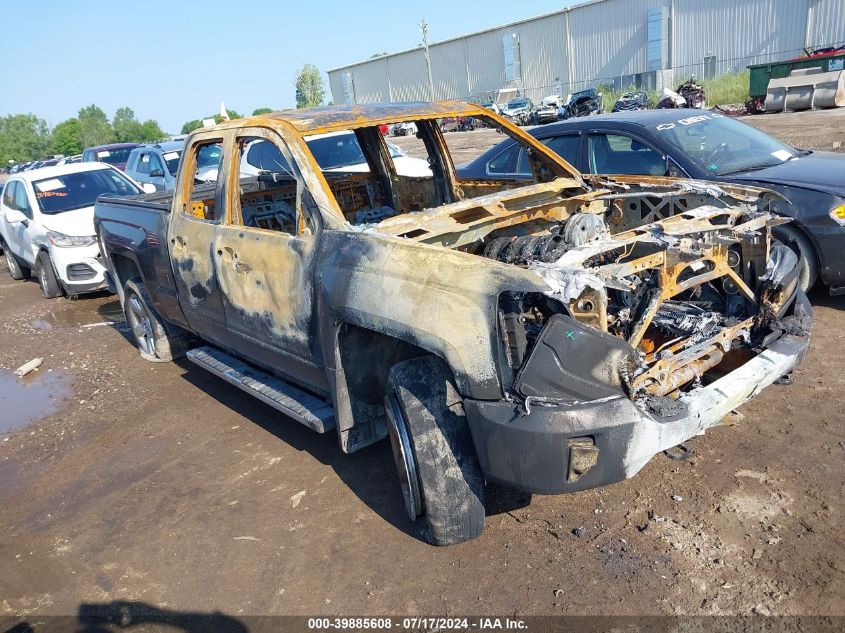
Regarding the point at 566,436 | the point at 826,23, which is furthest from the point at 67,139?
the point at 566,436

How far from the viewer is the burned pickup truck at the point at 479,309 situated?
2725 mm

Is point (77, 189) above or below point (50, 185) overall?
below

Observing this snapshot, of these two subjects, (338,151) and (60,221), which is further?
(338,151)

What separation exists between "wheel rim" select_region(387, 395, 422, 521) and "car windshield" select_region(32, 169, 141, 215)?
7.31 m

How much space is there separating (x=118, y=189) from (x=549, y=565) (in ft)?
28.3

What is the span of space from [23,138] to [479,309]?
9724 centimetres

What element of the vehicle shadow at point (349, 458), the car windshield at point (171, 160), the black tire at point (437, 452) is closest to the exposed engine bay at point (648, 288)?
the black tire at point (437, 452)

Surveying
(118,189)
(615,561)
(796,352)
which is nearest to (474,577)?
(615,561)

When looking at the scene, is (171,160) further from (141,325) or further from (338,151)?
(141,325)

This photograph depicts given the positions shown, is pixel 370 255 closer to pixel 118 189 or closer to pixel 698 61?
pixel 118 189

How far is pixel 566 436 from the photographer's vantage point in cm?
266

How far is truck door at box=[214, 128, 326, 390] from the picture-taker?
360 cm

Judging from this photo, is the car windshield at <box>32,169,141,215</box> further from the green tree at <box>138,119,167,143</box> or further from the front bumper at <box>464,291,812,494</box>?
the green tree at <box>138,119,167,143</box>

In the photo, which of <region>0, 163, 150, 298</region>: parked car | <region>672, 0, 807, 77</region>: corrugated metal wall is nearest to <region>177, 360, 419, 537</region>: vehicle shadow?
<region>0, 163, 150, 298</region>: parked car
